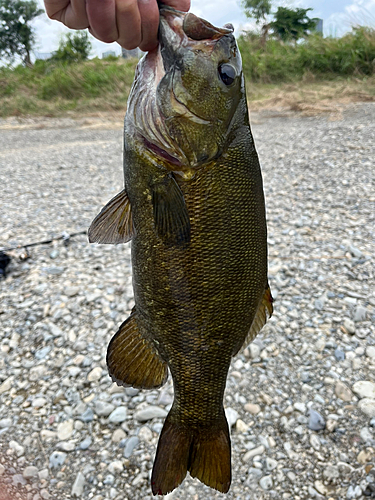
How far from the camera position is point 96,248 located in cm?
518

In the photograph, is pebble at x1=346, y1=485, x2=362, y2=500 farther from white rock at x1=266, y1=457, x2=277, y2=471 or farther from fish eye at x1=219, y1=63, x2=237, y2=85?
fish eye at x1=219, y1=63, x2=237, y2=85

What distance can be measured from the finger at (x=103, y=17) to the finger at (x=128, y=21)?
0.02m

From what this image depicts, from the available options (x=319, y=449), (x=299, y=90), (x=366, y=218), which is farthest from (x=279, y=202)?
(x=299, y=90)

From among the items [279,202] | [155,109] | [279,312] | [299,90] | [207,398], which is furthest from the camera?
[299,90]

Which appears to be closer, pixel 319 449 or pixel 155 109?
pixel 155 109

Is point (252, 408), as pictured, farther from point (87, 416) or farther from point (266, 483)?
point (87, 416)

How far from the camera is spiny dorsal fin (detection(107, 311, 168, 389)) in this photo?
5.40ft

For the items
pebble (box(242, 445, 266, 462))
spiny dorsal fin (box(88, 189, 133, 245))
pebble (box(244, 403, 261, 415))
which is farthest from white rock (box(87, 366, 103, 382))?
spiny dorsal fin (box(88, 189, 133, 245))

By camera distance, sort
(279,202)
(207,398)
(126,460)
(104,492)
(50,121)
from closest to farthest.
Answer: (207,398) → (104,492) → (126,460) → (279,202) → (50,121)

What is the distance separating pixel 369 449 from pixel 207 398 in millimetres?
1513

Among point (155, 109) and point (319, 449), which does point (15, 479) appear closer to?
point (319, 449)

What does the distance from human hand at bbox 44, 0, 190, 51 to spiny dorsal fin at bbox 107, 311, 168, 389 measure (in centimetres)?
101

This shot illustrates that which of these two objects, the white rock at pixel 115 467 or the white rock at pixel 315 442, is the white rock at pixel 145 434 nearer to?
the white rock at pixel 115 467

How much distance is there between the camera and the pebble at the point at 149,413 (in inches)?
112
